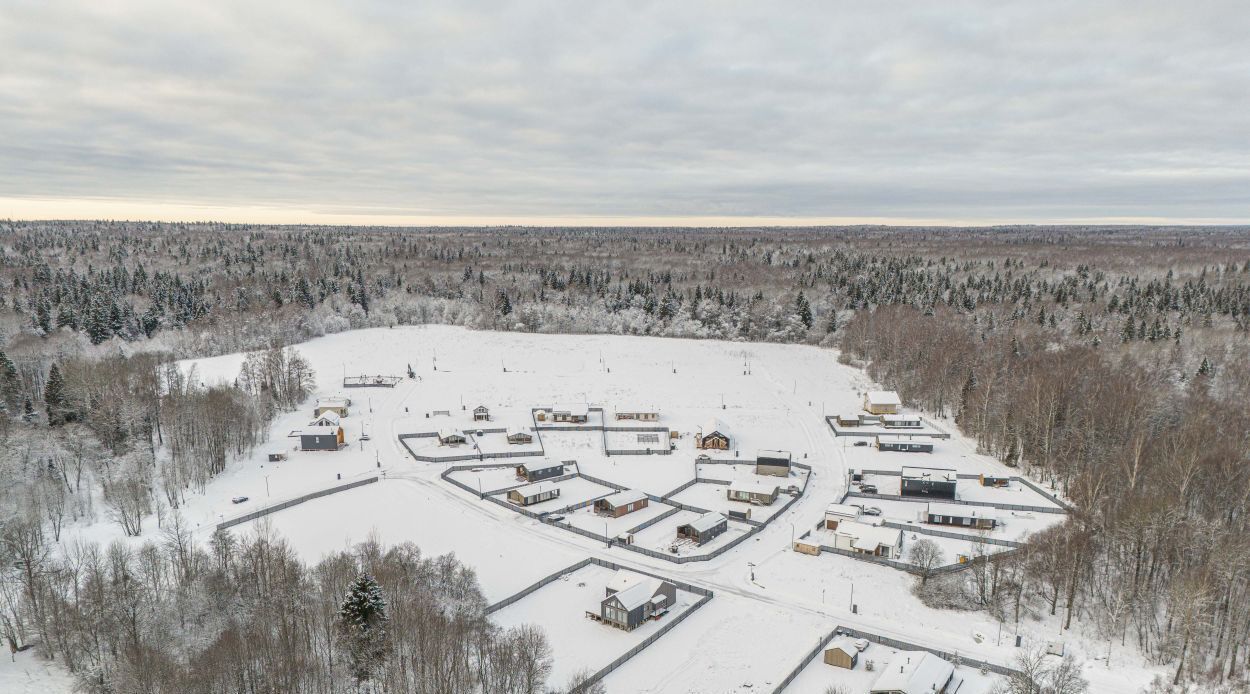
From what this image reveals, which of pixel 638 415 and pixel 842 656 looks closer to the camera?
pixel 842 656

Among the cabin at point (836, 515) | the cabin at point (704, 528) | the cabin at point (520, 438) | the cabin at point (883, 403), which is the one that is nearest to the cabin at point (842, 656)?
the cabin at point (704, 528)

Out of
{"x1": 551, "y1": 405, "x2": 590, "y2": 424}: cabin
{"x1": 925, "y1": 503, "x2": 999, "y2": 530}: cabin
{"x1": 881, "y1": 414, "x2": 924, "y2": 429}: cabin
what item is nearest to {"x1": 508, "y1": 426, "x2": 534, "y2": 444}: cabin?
{"x1": 551, "y1": 405, "x2": 590, "y2": 424}: cabin

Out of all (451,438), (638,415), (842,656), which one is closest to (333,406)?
(451,438)

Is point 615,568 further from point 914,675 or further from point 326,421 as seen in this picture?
point 326,421

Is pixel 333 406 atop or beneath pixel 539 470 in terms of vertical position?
atop

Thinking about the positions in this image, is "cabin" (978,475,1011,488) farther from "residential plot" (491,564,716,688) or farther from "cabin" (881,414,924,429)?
"residential plot" (491,564,716,688)

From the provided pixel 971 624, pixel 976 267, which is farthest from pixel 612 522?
pixel 976 267
